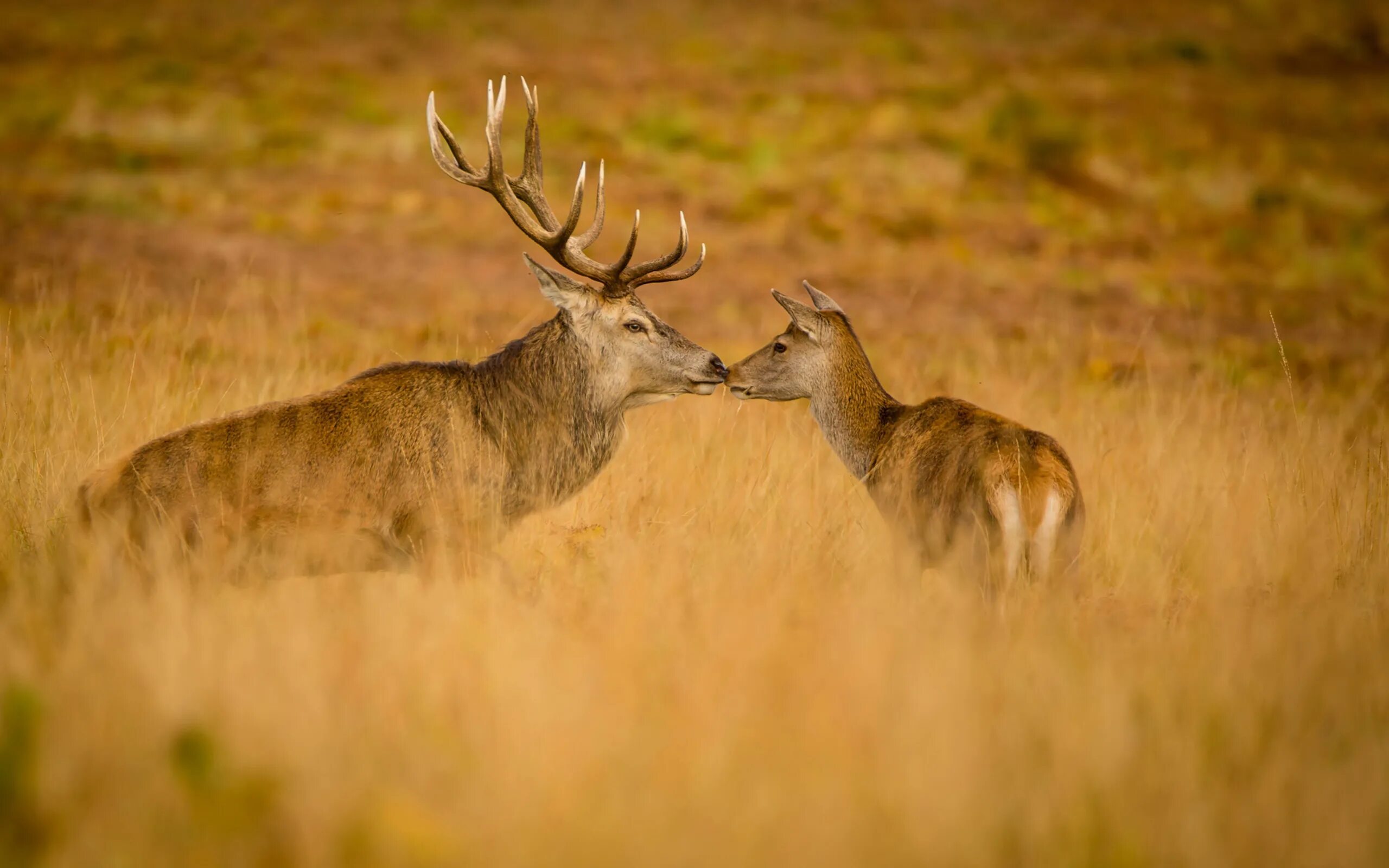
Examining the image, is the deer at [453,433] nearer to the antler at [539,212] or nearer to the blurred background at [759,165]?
the antler at [539,212]

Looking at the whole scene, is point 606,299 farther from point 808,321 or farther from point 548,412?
point 808,321

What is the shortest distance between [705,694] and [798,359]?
12.7 ft

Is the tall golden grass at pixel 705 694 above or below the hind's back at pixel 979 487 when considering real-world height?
below

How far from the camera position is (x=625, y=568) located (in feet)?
19.0

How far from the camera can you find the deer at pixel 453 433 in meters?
5.66

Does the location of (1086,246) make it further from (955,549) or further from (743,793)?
(743,793)

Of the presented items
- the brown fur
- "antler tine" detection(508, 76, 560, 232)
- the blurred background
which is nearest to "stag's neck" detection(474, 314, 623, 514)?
the brown fur

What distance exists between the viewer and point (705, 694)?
14.3 ft

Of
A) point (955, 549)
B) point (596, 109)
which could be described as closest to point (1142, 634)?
point (955, 549)

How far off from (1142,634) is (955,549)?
0.89m

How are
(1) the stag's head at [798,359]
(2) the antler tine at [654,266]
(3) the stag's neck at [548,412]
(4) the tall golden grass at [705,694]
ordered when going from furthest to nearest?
(1) the stag's head at [798,359]
(2) the antler tine at [654,266]
(3) the stag's neck at [548,412]
(4) the tall golden grass at [705,694]

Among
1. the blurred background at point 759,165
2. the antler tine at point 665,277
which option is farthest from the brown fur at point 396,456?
the blurred background at point 759,165

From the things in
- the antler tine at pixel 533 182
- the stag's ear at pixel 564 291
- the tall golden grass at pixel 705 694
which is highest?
the antler tine at pixel 533 182

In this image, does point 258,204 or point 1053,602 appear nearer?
point 1053,602
